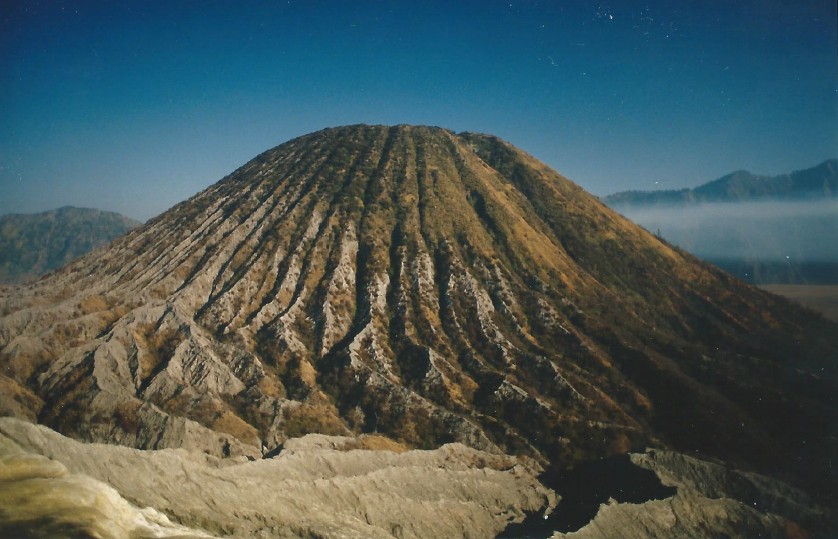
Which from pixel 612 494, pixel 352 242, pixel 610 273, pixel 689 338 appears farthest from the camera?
pixel 610 273

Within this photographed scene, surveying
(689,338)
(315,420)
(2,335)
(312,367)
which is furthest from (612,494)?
(2,335)

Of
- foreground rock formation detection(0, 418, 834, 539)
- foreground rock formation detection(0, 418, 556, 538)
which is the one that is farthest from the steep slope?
foreground rock formation detection(0, 418, 556, 538)

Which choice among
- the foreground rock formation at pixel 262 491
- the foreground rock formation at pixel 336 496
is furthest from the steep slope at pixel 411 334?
the foreground rock formation at pixel 262 491

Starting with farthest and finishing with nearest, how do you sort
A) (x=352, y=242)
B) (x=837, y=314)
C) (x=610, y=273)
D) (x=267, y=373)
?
(x=837, y=314), (x=610, y=273), (x=352, y=242), (x=267, y=373)

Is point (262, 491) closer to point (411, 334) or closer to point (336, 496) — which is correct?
point (336, 496)

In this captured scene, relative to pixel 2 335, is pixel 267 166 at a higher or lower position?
higher

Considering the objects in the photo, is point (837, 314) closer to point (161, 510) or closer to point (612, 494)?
point (612, 494)

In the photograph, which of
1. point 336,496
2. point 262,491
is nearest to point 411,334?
point 336,496

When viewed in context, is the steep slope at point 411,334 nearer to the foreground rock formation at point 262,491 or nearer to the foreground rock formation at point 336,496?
the foreground rock formation at point 336,496
